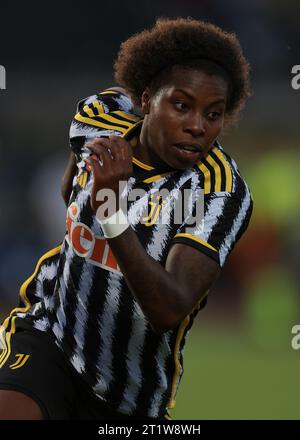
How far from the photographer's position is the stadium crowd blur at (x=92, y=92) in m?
9.37

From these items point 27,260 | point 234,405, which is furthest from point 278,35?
point 234,405

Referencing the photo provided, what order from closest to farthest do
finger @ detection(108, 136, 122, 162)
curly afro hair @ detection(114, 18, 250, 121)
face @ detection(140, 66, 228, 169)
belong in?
finger @ detection(108, 136, 122, 162)
face @ detection(140, 66, 228, 169)
curly afro hair @ detection(114, 18, 250, 121)

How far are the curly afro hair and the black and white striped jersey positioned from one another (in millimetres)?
225

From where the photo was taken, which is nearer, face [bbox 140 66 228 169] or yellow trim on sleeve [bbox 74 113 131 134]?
face [bbox 140 66 228 169]

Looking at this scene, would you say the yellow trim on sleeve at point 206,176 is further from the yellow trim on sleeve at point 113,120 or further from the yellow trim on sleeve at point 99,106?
the yellow trim on sleeve at point 99,106

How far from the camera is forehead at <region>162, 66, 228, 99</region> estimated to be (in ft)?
9.66

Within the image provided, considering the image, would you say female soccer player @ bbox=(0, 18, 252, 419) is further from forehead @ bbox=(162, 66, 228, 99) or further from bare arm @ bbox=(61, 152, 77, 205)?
bare arm @ bbox=(61, 152, 77, 205)

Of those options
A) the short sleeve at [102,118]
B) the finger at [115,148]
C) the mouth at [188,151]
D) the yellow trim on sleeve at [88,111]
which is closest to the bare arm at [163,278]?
the finger at [115,148]

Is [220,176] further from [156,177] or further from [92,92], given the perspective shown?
[92,92]

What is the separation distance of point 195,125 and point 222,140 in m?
7.31

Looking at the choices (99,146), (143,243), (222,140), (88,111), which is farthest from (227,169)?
(222,140)

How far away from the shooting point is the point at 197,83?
2.95 metres

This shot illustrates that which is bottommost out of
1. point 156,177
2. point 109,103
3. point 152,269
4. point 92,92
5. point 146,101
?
point 92,92

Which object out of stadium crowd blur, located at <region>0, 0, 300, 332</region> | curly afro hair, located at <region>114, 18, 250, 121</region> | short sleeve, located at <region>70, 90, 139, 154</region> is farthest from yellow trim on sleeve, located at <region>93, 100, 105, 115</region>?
stadium crowd blur, located at <region>0, 0, 300, 332</region>
